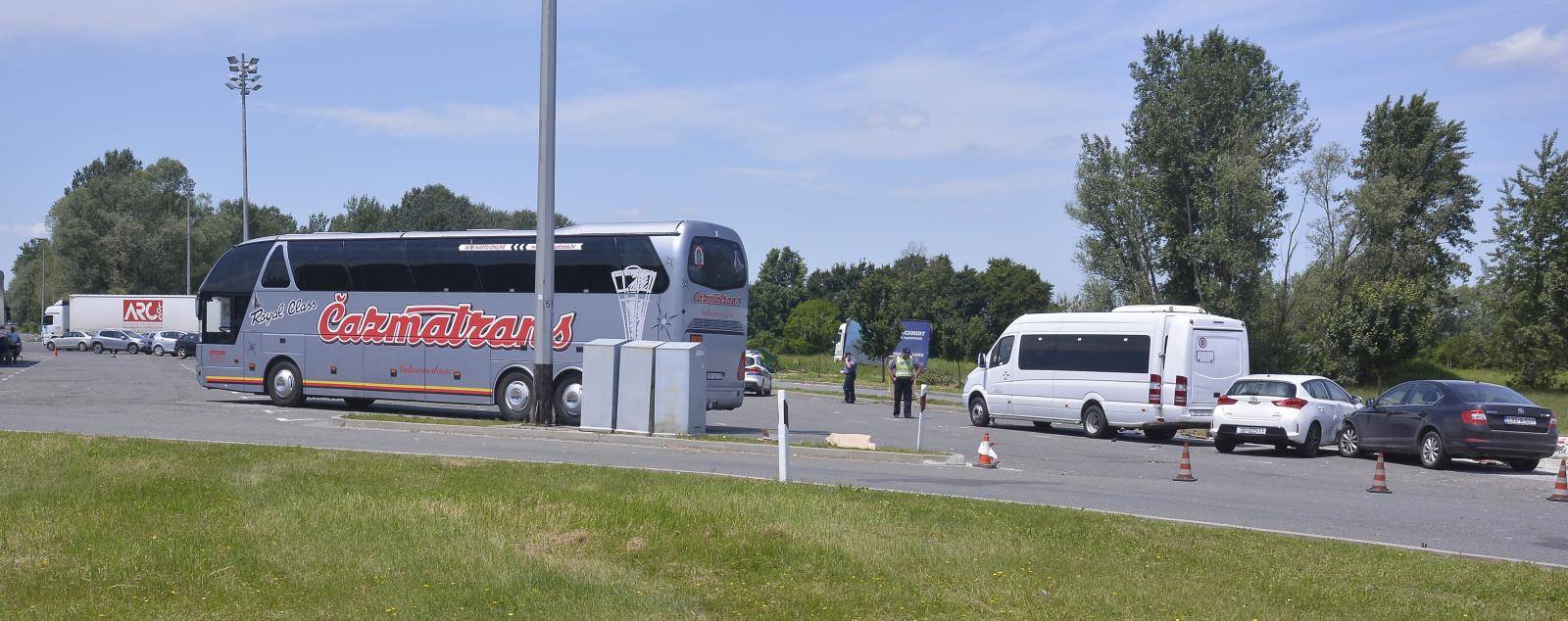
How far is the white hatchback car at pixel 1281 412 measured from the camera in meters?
21.0

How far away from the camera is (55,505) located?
10.6 meters

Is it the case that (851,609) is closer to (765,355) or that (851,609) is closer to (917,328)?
(917,328)

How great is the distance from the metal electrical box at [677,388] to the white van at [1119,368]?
9.65 meters

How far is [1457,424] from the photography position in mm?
18609

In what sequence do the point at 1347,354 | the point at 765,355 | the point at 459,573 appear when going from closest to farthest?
the point at 459,573 → the point at 1347,354 → the point at 765,355

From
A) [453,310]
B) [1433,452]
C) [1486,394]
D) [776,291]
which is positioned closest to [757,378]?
[453,310]

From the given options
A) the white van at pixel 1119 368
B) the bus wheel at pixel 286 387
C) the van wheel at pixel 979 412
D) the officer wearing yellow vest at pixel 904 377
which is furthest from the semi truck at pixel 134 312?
the white van at pixel 1119 368

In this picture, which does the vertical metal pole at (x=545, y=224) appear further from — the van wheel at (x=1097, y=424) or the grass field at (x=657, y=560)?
the van wheel at (x=1097, y=424)

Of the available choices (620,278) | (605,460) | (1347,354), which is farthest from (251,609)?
(1347,354)

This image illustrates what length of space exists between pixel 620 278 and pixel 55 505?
12.7 metres

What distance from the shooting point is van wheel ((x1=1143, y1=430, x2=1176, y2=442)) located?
25.6 m

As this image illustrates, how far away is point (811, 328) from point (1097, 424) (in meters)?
76.9

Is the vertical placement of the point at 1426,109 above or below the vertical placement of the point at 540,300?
above

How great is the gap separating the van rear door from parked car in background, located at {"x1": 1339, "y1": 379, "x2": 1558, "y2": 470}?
405cm
